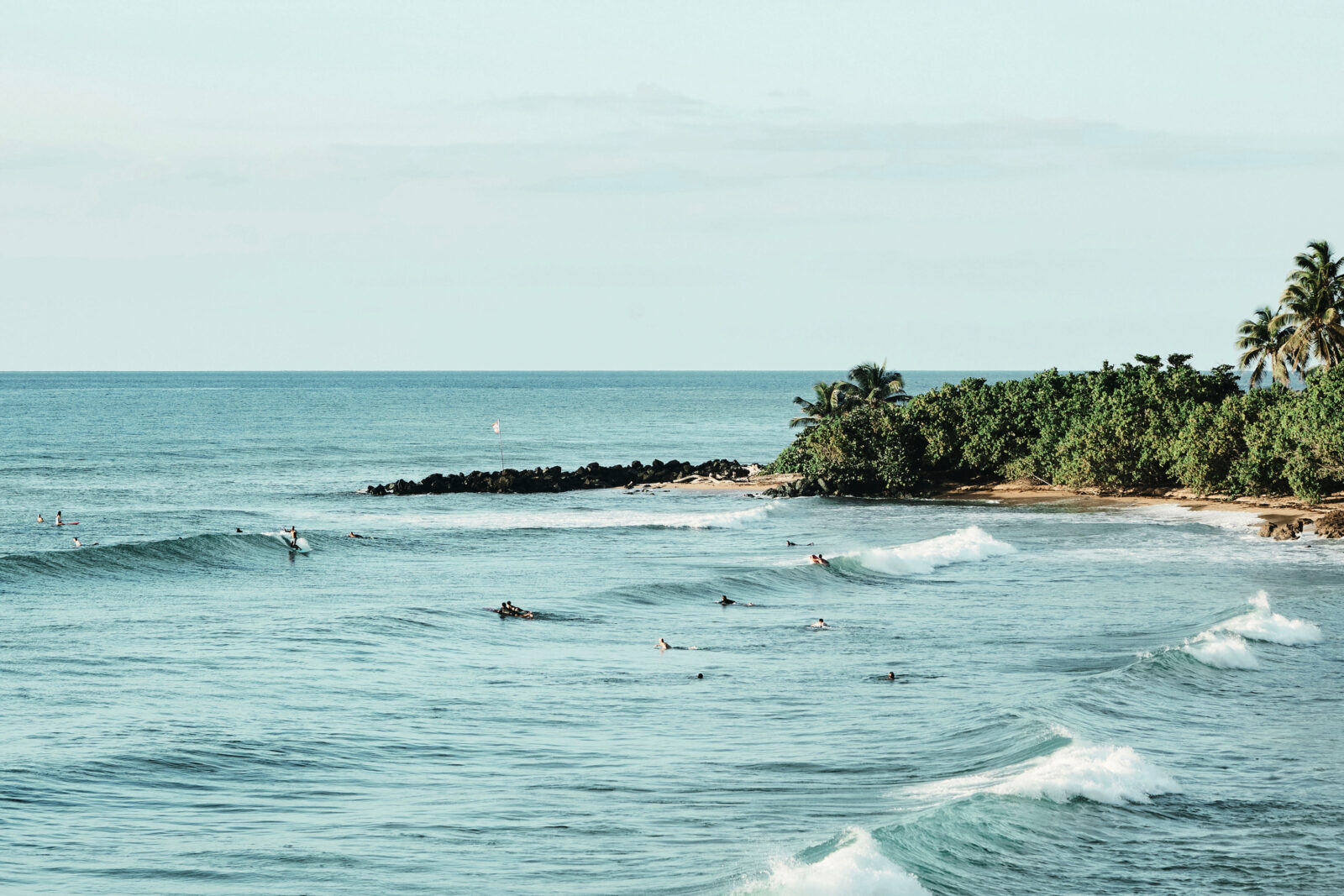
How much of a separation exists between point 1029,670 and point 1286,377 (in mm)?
52943

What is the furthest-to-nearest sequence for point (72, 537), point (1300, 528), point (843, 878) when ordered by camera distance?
point (72, 537)
point (1300, 528)
point (843, 878)

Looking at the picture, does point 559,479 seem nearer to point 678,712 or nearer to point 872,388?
point 872,388

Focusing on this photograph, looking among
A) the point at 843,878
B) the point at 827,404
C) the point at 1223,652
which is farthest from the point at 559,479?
the point at 843,878

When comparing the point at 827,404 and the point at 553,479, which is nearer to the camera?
the point at 827,404

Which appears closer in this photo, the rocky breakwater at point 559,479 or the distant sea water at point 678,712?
the distant sea water at point 678,712

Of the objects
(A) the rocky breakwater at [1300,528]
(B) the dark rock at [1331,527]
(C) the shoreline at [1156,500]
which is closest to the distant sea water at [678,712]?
(A) the rocky breakwater at [1300,528]

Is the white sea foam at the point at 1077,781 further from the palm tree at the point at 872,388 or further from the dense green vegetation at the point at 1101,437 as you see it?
the palm tree at the point at 872,388

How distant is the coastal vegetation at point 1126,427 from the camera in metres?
61.6

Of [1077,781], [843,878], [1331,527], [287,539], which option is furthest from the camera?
[287,539]

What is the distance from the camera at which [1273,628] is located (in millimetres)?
36000

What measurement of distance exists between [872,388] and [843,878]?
217 ft

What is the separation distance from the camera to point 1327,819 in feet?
68.9

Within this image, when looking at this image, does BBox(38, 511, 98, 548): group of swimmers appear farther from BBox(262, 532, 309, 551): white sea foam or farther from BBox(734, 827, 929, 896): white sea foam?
BBox(734, 827, 929, 896): white sea foam

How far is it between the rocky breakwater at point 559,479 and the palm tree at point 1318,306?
33494mm
